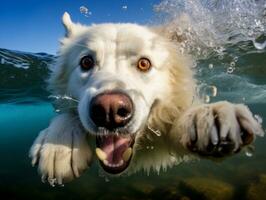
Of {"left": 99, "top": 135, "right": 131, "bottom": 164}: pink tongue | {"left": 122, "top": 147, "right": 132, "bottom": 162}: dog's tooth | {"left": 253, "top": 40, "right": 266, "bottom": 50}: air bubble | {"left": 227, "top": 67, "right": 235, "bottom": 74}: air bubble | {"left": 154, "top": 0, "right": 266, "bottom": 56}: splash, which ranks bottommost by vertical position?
{"left": 122, "top": 147, "right": 132, "bottom": 162}: dog's tooth

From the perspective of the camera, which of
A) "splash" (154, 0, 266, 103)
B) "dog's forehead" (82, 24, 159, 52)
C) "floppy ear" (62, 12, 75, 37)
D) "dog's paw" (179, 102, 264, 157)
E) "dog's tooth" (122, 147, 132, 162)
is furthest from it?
"splash" (154, 0, 266, 103)

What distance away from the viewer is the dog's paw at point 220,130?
321 cm

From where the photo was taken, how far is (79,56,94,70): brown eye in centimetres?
461

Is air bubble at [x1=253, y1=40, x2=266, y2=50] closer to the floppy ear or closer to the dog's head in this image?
the dog's head

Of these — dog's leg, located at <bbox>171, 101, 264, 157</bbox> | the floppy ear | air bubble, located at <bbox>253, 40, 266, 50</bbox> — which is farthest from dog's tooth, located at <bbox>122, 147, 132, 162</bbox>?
air bubble, located at <bbox>253, 40, 266, 50</bbox>

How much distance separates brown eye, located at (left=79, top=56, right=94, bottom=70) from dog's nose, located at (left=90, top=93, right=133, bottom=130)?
110 centimetres

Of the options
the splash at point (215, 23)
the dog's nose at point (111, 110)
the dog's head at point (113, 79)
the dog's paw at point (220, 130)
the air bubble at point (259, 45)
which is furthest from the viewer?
the air bubble at point (259, 45)

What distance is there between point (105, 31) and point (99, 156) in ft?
6.09

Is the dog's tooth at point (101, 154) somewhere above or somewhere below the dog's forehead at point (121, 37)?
below

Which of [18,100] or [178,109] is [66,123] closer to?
[178,109]

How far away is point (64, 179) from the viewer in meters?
3.71

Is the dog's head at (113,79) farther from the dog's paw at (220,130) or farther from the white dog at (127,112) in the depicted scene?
the dog's paw at (220,130)

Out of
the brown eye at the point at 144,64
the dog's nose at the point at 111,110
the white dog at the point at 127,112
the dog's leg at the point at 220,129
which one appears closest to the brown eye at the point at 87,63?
the white dog at the point at 127,112

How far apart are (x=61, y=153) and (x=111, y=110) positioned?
28.8 inches
